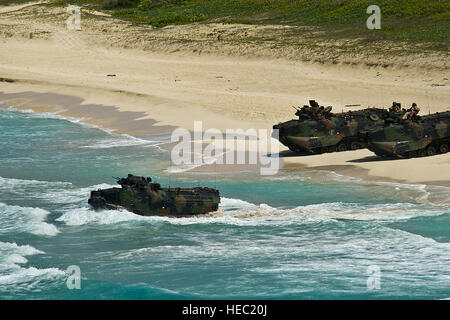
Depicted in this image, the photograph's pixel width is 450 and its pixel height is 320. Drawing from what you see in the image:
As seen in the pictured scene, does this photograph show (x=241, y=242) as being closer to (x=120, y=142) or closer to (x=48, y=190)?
(x=48, y=190)

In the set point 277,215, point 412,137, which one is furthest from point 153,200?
point 412,137

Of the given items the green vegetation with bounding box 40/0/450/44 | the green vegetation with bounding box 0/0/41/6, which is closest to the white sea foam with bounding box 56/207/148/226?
the green vegetation with bounding box 40/0/450/44

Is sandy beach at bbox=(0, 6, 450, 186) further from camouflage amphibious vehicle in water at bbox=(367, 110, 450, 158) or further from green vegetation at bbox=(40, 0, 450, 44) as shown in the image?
green vegetation at bbox=(40, 0, 450, 44)

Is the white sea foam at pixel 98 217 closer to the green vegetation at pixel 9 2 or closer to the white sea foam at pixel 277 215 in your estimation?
the white sea foam at pixel 277 215

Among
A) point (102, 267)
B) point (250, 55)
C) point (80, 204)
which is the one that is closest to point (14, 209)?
point (80, 204)

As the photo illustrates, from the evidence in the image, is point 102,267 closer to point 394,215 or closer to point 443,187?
point 394,215

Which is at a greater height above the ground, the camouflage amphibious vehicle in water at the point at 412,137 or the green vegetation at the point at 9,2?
the green vegetation at the point at 9,2

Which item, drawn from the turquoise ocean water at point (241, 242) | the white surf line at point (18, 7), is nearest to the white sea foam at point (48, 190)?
the turquoise ocean water at point (241, 242)
